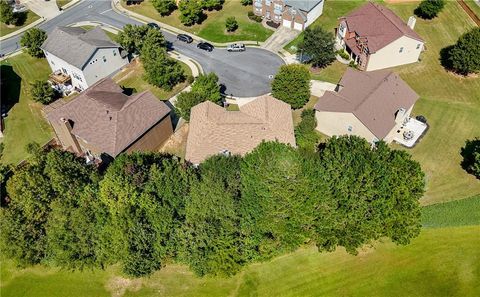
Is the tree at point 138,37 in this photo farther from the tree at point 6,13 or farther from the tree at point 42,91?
the tree at point 6,13

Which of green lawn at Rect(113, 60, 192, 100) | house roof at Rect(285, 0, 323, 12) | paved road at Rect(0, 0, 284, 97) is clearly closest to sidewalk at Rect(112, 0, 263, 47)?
paved road at Rect(0, 0, 284, 97)

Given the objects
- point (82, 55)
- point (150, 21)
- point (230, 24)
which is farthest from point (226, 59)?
point (82, 55)

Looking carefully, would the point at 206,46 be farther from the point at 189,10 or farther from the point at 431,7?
the point at 431,7

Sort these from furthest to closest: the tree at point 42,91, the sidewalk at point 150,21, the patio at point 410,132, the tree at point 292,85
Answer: the sidewalk at point 150,21
the tree at point 42,91
the tree at point 292,85
the patio at point 410,132

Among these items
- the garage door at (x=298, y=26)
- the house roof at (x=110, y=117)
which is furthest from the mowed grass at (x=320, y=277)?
the garage door at (x=298, y=26)

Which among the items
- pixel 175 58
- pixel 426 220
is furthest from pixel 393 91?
pixel 175 58

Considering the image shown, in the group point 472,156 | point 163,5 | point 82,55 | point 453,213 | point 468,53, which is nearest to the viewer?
point 453,213
